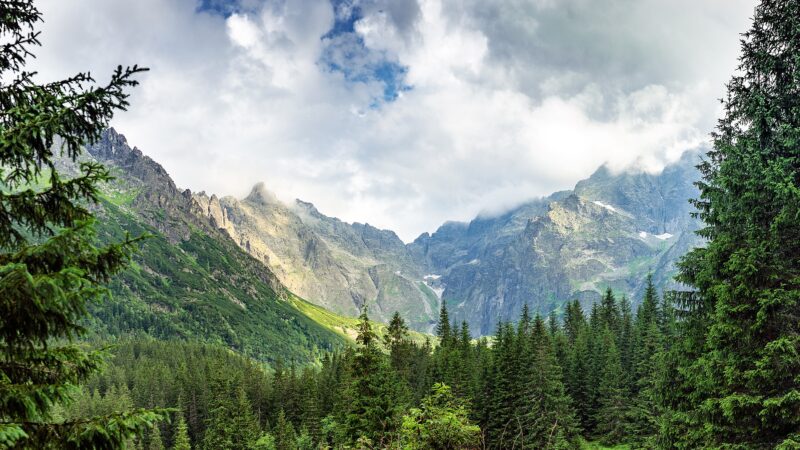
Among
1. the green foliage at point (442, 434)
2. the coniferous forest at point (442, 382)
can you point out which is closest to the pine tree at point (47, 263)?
the coniferous forest at point (442, 382)

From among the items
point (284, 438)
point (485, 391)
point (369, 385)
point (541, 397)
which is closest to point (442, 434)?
point (369, 385)

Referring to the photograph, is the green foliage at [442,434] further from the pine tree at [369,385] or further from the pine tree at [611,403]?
the pine tree at [611,403]

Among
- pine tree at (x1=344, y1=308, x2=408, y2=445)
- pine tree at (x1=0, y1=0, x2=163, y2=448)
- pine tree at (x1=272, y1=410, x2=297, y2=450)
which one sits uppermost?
pine tree at (x1=0, y1=0, x2=163, y2=448)

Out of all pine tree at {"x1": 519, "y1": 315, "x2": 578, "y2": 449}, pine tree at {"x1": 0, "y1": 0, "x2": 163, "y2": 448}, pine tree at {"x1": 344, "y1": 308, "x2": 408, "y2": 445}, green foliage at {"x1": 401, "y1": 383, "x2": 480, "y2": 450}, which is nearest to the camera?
pine tree at {"x1": 0, "y1": 0, "x2": 163, "y2": 448}

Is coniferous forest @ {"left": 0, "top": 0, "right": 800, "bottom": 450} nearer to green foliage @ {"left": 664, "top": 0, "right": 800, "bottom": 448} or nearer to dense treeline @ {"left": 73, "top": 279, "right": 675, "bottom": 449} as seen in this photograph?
green foliage @ {"left": 664, "top": 0, "right": 800, "bottom": 448}

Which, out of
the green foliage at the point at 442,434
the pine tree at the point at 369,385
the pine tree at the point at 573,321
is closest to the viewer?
the green foliage at the point at 442,434

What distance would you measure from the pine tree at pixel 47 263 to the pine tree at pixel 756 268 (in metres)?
17.0

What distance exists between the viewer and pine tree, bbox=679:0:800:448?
1453 cm

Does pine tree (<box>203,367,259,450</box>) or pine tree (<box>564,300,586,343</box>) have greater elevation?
pine tree (<box>564,300,586,343</box>)

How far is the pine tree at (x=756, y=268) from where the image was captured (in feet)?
47.7

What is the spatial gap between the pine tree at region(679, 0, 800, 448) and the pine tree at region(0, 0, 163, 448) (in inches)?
669

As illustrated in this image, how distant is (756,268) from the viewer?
15297 mm

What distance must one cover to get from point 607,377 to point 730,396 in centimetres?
4627

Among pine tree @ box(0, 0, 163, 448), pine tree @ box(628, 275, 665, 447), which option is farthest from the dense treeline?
pine tree @ box(0, 0, 163, 448)
